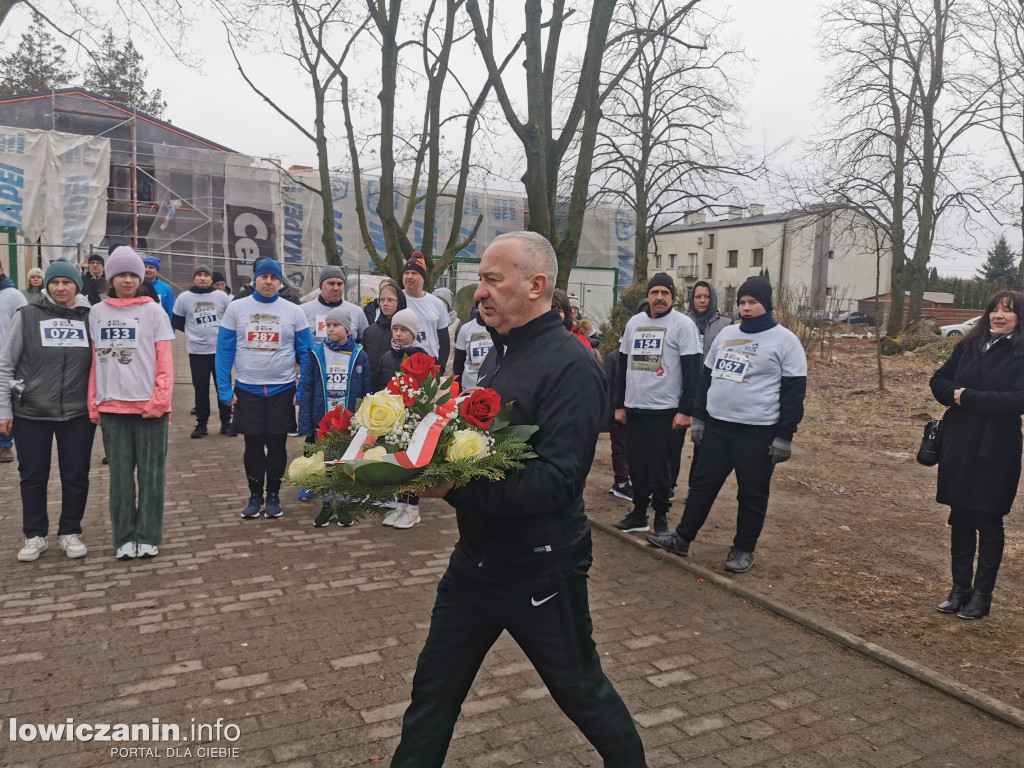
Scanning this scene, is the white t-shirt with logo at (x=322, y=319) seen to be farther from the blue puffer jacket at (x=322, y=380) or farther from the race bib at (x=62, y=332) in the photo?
the race bib at (x=62, y=332)

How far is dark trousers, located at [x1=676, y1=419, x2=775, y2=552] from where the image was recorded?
5754 millimetres

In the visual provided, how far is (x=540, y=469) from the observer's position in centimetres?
235

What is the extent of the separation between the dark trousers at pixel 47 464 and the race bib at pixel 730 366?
4.64m

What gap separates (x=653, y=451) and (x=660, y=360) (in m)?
0.78

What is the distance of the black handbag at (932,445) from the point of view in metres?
5.26

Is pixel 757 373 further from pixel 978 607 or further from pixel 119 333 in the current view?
pixel 119 333

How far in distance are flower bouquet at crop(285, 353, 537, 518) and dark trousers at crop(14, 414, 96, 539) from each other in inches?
158

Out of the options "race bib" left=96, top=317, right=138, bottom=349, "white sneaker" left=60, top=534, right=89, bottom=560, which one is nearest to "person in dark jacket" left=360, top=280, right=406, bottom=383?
"race bib" left=96, top=317, right=138, bottom=349

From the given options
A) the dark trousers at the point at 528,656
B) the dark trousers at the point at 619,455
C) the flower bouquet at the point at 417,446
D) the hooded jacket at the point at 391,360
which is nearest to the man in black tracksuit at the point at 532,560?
the dark trousers at the point at 528,656

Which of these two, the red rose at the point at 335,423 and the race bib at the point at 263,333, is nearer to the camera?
the red rose at the point at 335,423

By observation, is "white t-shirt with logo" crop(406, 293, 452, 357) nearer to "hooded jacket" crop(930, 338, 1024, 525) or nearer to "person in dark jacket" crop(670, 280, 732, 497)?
"person in dark jacket" crop(670, 280, 732, 497)

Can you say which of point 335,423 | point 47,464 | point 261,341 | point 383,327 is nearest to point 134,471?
point 47,464

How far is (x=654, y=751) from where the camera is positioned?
11.2 ft

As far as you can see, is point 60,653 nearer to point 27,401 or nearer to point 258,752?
point 258,752
